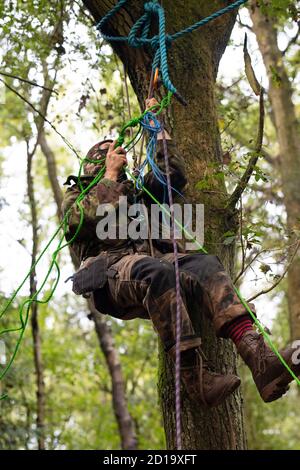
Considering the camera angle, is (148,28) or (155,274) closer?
(155,274)

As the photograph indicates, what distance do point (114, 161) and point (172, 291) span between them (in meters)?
0.99

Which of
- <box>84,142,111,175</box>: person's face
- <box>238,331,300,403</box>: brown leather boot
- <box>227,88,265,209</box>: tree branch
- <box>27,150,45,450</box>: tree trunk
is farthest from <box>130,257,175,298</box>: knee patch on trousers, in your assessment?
<box>27,150,45,450</box>: tree trunk

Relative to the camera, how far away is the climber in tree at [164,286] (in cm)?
328

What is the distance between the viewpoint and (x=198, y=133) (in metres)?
4.36

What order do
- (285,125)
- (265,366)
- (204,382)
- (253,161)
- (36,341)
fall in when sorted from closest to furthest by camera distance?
1. (265,366)
2. (204,382)
3. (253,161)
4. (285,125)
5. (36,341)

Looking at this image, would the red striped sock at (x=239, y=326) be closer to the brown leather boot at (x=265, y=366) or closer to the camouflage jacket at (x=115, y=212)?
the brown leather boot at (x=265, y=366)

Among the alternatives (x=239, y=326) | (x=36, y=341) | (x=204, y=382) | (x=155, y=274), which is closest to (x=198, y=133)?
(x=155, y=274)

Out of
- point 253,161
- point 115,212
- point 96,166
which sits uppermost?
point 96,166

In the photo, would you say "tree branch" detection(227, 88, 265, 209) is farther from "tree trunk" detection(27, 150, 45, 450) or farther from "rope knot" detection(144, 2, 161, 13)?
"tree trunk" detection(27, 150, 45, 450)

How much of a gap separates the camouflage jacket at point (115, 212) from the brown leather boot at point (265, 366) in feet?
2.85

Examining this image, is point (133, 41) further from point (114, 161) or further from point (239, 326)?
point (239, 326)

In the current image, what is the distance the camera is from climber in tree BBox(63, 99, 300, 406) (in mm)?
3275

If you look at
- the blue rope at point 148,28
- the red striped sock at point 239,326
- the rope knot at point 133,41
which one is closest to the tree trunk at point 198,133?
the blue rope at point 148,28
